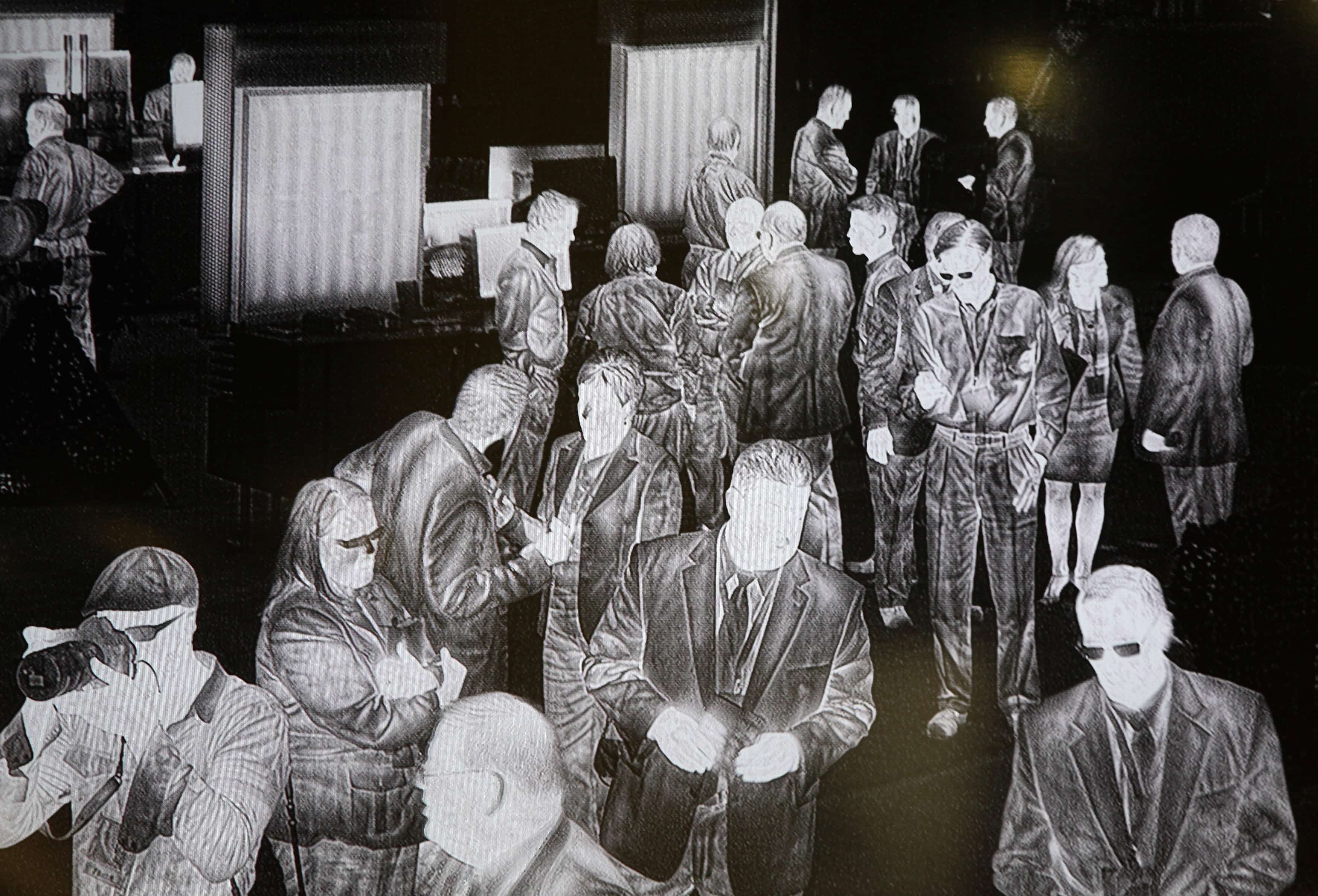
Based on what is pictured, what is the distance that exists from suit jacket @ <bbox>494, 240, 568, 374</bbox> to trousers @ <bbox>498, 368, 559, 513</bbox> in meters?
0.13

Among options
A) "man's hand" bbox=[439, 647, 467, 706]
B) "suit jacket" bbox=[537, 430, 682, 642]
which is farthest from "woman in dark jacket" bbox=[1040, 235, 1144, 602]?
"man's hand" bbox=[439, 647, 467, 706]

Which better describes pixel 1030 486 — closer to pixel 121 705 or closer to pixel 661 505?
pixel 661 505

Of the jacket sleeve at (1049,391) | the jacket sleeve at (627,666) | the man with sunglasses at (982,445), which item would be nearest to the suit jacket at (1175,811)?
the man with sunglasses at (982,445)

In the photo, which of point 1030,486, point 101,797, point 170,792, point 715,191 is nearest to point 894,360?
point 1030,486

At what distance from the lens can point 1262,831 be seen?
5680mm

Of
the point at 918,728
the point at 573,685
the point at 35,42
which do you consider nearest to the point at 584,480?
the point at 573,685

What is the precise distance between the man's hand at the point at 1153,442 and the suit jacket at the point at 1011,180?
104 cm

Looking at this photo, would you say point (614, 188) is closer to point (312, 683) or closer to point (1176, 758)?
point (312, 683)

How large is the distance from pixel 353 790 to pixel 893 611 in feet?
7.63

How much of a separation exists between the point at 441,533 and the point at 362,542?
31 centimetres

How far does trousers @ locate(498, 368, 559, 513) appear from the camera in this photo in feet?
19.1

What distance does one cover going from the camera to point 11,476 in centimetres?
570

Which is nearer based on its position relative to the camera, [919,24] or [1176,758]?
[1176,758]

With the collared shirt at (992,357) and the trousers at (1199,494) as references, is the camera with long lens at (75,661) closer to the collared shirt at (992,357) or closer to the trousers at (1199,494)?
the collared shirt at (992,357)
